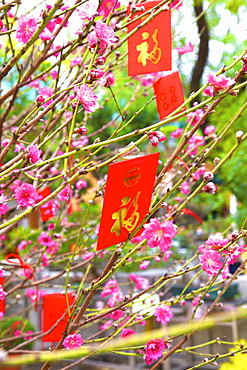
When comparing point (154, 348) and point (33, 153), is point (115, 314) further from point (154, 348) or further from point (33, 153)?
point (33, 153)

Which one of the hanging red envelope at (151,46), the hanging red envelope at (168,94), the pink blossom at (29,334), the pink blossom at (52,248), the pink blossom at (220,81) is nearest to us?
the pink blossom at (220,81)

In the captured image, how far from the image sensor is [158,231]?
0.95 meters

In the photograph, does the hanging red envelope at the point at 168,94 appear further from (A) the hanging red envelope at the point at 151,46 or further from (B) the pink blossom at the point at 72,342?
(B) the pink blossom at the point at 72,342

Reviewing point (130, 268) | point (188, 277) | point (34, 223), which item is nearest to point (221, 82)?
point (188, 277)

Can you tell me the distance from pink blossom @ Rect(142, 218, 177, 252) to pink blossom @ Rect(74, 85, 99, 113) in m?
0.26

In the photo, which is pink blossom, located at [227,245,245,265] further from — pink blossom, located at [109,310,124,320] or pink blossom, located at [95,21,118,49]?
pink blossom, located at [109,310,124,320]

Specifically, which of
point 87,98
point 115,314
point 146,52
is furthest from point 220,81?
point 115,314

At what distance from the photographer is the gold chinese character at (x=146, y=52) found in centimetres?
124

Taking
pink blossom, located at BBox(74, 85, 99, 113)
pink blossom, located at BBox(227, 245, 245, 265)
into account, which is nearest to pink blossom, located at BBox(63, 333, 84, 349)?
pink blossom, located at BBox(227, 245, 245, 265)

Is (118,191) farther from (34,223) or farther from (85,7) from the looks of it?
(34,223)

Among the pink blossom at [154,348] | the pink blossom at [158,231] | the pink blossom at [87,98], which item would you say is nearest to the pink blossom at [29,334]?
the pink blossom at [154,348]

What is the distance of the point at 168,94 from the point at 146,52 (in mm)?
222

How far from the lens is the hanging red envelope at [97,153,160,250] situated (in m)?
0.84

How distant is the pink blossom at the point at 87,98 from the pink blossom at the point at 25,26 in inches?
11.4
